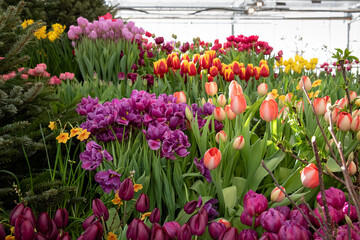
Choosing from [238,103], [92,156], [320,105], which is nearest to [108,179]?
[92,156]

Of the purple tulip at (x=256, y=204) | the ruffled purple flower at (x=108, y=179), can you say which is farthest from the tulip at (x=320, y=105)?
the ruffled purple flower at (x=108, y=179)

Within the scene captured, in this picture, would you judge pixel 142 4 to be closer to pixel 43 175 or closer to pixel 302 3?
pixel 302 3

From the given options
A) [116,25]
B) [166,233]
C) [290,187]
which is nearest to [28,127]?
[166,233]

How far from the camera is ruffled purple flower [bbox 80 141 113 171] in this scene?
3.21 feet

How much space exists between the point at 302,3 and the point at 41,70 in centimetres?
1433

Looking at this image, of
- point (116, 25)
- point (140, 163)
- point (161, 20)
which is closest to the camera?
point (140, 163)

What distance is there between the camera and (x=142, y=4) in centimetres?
1458

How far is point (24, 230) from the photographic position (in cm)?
61

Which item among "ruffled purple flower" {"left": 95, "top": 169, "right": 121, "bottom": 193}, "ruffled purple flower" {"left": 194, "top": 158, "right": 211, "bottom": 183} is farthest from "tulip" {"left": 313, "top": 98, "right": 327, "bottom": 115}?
"ruffled purple flower" {"left": 95, "top": 169, "right": 121, "bottom": 193}

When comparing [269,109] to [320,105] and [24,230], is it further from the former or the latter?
[24,230]

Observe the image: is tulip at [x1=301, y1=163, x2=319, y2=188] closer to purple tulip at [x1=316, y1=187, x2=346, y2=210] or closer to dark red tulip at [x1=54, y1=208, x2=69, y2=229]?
purple tulip at [x1=316, y1=187, x2=346, y2=210]

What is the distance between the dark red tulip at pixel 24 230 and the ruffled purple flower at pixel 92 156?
0.36 meters

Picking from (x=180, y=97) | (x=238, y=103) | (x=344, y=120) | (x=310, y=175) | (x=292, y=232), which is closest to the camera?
(x=292, y=232)

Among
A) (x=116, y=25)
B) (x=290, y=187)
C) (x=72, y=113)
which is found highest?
(x=116, y=25)
